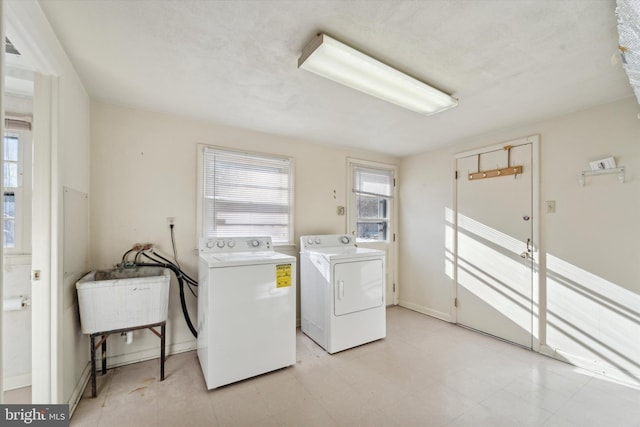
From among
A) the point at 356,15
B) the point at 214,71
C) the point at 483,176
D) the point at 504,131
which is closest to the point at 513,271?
the point at 483,176

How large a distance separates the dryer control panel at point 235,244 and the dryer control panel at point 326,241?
1.45 feet

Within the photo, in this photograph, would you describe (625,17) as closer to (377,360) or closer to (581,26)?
(581,26)

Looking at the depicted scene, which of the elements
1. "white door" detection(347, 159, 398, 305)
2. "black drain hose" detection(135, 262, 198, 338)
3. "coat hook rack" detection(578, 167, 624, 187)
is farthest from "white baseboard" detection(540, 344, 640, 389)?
"black drain hose" detection(135, 262, 198, 338)

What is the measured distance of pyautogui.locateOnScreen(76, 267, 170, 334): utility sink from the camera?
1893 mm

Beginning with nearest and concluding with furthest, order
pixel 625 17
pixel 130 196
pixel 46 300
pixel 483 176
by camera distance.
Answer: pixel 625 17
pixel 46 300
pixel 130 196
pixel 483 176

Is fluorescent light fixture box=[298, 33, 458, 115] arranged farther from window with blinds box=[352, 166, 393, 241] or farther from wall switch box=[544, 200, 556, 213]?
window with blinds box=[352, 166, 393, 241]

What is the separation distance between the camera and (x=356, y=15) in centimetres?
138

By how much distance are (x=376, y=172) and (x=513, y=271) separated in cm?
212

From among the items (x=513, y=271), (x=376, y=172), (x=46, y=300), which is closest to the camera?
(x=46, y=300)

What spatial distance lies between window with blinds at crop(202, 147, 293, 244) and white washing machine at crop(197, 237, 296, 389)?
690 mm

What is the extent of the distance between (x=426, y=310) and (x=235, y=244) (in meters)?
2.77

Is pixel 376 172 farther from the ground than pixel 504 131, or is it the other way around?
pixel 504 131

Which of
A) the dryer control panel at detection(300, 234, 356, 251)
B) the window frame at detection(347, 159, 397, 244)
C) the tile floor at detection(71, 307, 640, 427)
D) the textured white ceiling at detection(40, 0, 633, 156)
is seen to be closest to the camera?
the textured white ceiling at detection(40, 0, 633, 156)

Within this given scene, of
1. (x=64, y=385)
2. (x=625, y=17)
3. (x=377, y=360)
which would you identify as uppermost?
(x=625, y=17)
